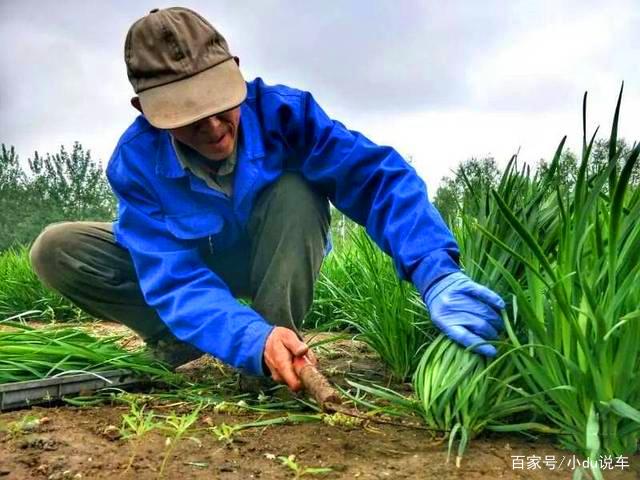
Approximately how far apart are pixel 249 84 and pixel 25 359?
40.2 inches

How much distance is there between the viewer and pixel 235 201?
1.90 m

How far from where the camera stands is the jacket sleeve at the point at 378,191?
1675 millimetres

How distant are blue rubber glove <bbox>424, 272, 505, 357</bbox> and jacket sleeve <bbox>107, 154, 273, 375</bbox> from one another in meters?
0.43

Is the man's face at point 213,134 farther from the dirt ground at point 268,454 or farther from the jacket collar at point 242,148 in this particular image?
the dirt ground at point 268,454

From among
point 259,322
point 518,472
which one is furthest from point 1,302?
point 518,472

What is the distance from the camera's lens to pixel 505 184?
67.7 inches

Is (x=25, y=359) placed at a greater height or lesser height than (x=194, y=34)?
→ lesser

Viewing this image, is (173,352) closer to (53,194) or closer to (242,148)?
(242,148)

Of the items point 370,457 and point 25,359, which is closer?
point 370,457

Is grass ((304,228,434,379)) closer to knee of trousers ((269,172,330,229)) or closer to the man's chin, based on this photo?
knee of trousers ((269,172,330,229))

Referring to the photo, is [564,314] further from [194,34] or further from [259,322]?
[194,34]

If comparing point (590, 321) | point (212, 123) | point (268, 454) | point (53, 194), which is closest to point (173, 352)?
point (212, 123)

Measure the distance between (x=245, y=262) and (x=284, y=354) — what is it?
0.71m

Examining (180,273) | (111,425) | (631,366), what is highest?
(180,273)
